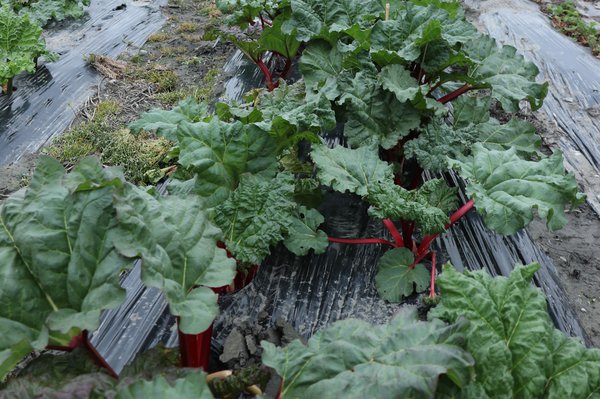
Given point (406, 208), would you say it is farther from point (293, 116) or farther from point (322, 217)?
point (293, 116)

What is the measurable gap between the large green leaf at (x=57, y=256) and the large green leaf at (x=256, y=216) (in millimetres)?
739

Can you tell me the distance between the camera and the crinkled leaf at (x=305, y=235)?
8.39ft

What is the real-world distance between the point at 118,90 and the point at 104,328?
2.72 metres

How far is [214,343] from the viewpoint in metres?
2.17

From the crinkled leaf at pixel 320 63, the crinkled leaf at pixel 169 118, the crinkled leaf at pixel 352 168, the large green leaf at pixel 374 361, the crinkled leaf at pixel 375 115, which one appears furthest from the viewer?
the crinkled leaf at pixel 320 63

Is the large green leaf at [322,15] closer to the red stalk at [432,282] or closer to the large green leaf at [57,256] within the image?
the red stalk at [432,282]

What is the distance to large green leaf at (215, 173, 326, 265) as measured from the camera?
230 centimetres

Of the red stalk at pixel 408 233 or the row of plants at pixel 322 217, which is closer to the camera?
the row of plants at pixel 322 217

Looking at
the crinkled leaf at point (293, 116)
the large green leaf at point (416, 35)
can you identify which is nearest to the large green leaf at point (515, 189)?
the crinkled leaf at point (293, 116)

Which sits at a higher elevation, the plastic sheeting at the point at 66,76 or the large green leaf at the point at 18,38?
the large green leaf at the point at 18,38

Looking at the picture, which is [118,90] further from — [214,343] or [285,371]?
[285,371]

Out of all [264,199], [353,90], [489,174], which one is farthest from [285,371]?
[353,90]

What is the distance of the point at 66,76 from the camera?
467cm

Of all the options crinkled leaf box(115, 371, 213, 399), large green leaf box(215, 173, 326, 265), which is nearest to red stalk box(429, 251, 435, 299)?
large green leaf box(215, 173, 326, 265)
